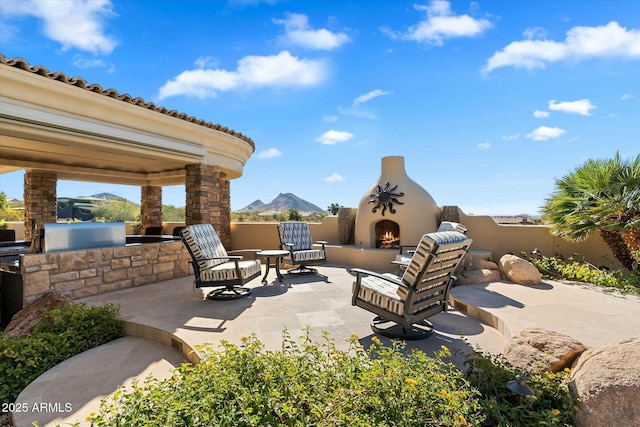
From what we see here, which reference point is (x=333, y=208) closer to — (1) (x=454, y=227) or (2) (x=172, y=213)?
(1) (x=454, y=227)

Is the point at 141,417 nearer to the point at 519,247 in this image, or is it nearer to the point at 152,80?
the point at 519,247

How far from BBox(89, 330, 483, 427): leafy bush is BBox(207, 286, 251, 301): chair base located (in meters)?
3.04

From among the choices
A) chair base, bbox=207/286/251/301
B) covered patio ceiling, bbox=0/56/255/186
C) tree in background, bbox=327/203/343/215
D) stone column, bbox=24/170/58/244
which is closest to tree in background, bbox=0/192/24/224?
stone column, bbox=24/170/58/244

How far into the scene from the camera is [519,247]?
8.06 m

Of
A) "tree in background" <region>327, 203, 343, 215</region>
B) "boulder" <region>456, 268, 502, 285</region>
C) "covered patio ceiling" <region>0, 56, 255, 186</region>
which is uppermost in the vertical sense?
"covered patio ceiling" <region>0, 56, 255, 186</region>

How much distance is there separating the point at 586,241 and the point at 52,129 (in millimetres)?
10991

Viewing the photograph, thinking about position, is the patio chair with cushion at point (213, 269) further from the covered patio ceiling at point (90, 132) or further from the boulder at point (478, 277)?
the boulder at point (478, 277)

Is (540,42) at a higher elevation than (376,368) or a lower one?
Result: higher

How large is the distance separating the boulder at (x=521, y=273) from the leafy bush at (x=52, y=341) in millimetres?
7078

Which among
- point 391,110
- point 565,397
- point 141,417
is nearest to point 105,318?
point 141,417

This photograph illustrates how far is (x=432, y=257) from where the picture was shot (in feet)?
10.5

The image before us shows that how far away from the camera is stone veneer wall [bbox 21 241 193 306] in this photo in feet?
16.2

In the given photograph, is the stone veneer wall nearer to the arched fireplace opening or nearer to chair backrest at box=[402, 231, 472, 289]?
the arched fireplace opening

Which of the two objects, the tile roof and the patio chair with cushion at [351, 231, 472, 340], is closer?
the patio chair with cushion at [351, 231, 472, 340]
